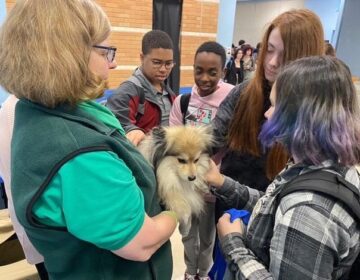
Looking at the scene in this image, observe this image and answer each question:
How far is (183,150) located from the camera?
151cm

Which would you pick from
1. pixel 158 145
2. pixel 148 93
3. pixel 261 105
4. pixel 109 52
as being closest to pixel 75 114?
pixel 109 52

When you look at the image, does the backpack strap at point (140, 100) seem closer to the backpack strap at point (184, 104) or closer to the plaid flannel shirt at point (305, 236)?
the backpack strap at point (184, 104)

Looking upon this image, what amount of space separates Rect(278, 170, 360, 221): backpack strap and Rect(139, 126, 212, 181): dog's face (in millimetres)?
762

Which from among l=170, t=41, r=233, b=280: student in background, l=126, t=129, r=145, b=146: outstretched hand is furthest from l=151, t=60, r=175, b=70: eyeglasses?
l=126, t=129, r=145, b=146: outstretched hand

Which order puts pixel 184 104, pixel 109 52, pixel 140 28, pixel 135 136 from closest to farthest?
pixel 109 52 < pixel 135 136 < pixel 184 104 < pixel 140 28

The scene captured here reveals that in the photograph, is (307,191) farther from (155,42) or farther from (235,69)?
(235,69)

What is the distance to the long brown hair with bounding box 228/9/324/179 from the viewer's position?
1.26 metres

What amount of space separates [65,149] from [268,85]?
105 centimetres

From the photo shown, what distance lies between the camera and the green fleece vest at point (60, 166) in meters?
0.68

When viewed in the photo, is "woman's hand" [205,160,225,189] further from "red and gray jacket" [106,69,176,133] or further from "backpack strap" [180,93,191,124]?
"backpack strap" [180,93,191,124]

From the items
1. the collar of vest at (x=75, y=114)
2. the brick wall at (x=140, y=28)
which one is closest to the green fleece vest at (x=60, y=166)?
the collar of vest at (x=75, y=114)

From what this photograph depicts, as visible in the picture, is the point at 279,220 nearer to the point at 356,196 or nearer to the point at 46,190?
the point at 356,196

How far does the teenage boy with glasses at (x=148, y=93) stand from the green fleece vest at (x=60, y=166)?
962mm

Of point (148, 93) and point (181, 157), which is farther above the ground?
point (148, 93)
